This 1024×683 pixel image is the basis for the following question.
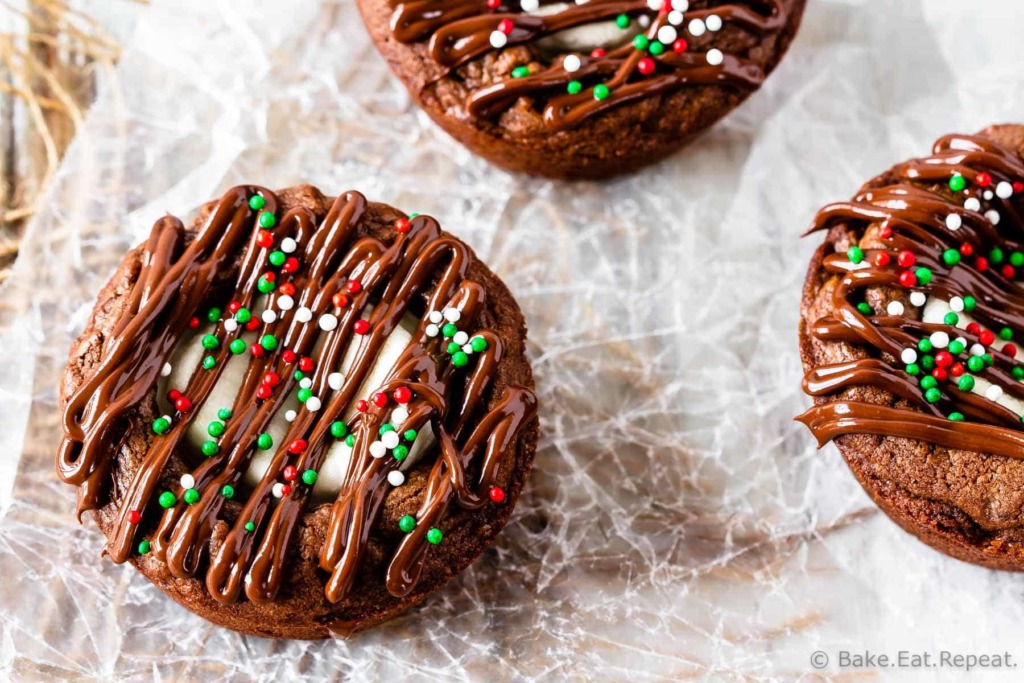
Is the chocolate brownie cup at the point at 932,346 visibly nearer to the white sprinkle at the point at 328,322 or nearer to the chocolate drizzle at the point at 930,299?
the chocolate drizzle at the point at 930,299

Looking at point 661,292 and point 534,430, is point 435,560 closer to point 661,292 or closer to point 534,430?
point 534,430

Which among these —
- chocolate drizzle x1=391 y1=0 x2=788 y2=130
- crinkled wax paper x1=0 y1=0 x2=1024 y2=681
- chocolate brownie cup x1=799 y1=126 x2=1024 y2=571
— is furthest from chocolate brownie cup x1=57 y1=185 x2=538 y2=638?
chocolate brownie cup x1=799 y1=126 x2=1024 y2=571

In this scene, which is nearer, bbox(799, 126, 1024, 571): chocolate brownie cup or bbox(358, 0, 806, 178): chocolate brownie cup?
bbox(799, 126, 1024, 571): chocolate brownie cup

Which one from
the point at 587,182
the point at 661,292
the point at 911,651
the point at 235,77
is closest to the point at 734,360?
the point at 661,292

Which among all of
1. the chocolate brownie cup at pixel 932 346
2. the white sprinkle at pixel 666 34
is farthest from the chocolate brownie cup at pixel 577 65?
the chocolate brownie cup at pixel 932 346

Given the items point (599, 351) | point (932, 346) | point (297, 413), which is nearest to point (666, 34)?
point (599, 351)

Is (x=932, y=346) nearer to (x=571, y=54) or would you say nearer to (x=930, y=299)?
(x=930, y=299)

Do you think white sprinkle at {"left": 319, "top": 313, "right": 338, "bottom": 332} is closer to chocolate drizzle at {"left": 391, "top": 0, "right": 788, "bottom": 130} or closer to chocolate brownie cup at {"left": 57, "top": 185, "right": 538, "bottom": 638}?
chocolate brownie cup at {"left": 57, "top": 185, "right": 538, "bottom": 638}
